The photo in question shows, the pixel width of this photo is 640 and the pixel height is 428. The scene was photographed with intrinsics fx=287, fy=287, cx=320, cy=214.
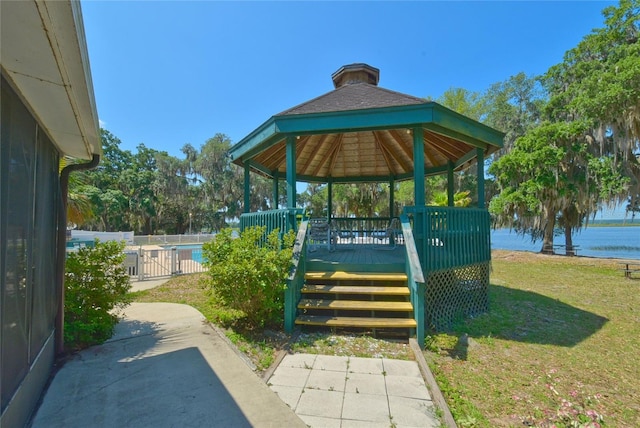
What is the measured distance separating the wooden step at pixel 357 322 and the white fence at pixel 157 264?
643 cm

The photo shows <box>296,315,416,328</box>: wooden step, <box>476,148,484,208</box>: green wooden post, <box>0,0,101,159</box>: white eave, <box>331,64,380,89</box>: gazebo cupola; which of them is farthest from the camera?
<box>331,64,380,89</box>: gazebo cupola

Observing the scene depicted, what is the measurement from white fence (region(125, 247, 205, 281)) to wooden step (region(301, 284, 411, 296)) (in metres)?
6.03

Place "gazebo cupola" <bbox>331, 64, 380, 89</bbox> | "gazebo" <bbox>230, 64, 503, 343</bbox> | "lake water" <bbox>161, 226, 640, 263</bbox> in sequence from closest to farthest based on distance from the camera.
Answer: "gazebo" <bbox>230, 64, 503, 343</bbox>
"gazebo cupola" <bbox>331, 64, 380, 89</bbox>
"lake water" <bbox>161, 226, 640, 263</bbox>

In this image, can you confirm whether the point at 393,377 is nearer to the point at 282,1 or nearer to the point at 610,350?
the point at 610,350

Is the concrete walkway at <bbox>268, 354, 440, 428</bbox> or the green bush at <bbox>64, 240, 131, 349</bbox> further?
the green bush at <bbox>64, 240, 131, 349</bbox>

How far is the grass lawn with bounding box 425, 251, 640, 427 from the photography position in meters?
2.73

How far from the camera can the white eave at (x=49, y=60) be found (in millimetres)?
1446

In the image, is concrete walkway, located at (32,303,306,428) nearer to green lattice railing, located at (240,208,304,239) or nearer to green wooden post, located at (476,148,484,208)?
green lattice railing, located at (240,208,304,239)

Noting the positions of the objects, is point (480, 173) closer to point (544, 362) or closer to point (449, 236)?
point (449, 236)

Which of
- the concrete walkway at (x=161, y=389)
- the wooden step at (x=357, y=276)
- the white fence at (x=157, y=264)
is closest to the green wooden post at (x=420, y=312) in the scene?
the wooden step at (x=357, y=276)

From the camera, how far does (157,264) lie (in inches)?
404

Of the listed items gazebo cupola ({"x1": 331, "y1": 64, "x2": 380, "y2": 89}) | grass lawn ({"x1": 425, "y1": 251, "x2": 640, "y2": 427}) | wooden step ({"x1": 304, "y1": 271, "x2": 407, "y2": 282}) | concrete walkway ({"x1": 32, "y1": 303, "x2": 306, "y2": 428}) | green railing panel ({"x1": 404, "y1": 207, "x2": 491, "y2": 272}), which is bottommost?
grass lawn ({"x1": 425, "y1": 251, "x2": 640, "y2": 427})

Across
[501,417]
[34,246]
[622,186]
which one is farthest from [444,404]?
[622,186]

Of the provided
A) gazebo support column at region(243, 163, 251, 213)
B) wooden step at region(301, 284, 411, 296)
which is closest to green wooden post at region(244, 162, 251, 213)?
gazebo support column at region(243, 163, 251, 213)
